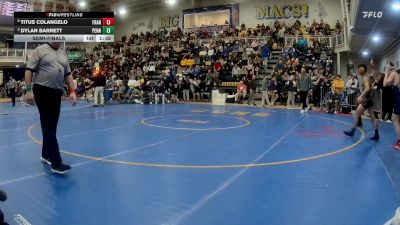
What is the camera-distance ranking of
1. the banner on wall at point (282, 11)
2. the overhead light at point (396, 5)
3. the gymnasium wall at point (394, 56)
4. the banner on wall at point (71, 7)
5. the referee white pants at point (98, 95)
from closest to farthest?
1. the overhead light at point (396, 5)
2. the referee white pants at point (98, 95)
3. the gymnasium wall at point (394, 56)
4. the banner on wall at point (282, 11)
5. the banner on wall at point (71, 7)

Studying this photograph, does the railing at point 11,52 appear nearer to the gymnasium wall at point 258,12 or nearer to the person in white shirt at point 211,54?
the gymnasium wall at point 258,12

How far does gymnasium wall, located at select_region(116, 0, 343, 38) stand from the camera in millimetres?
26355

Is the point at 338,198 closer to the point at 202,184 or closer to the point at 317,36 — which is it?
the point at 202,184

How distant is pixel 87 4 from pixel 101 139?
1135 inches

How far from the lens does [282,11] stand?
2756 cm

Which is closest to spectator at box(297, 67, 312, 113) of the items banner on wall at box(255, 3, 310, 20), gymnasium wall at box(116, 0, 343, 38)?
gymnasium wall at box(116, 0, 343, 38)

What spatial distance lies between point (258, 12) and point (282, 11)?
201cm

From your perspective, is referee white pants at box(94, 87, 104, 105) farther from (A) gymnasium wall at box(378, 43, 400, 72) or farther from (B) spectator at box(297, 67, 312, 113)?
(A) gymnasium wall at box(378, 43, 400, 72)

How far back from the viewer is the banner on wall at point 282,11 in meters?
26.9

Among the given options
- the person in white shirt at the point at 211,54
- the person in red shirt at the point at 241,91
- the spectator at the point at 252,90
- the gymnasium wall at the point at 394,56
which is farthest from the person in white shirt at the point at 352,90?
the person in white shirt at the point at 211,54

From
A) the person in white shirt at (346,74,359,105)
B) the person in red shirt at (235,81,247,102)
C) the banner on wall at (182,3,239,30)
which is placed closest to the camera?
the person in white shirt at (346,74,359,105)

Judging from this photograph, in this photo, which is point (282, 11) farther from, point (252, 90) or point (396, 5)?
point (396, 5)

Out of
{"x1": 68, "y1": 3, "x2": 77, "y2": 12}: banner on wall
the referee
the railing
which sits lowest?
the referee
